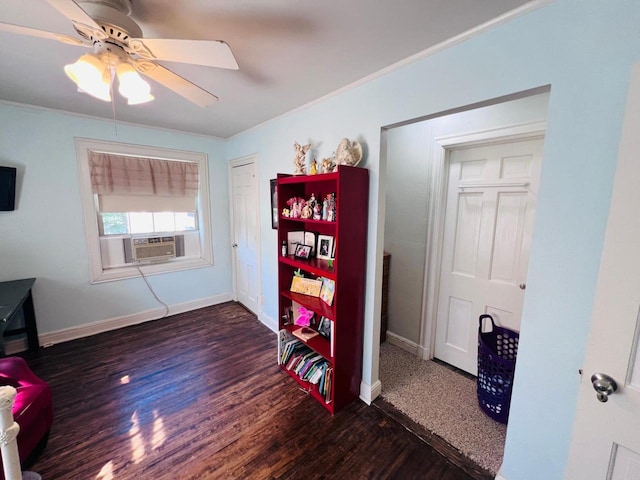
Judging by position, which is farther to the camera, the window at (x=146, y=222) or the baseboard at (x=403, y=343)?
the window at (x=146, y=222)

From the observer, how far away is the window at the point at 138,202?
279 cm

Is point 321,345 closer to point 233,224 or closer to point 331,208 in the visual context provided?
point 331,208

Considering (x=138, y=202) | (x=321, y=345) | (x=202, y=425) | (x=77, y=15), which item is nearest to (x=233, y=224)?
(x=138, y=202)

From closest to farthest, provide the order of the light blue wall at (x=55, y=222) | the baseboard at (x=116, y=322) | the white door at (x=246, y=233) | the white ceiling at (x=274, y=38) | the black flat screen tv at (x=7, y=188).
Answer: the white ceiling at (x=274, y=38), the black flat screen tv at (x=7, y=188), the light blue wall at (x=55, y=222), the baseboard at (x=116, y=322), the white door at (x=246, y=233)

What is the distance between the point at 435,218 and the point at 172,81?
2.14 meters

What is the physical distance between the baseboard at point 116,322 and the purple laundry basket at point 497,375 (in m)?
3.32

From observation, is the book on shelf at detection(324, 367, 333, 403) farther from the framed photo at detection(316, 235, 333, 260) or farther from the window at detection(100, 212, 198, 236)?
the window at detection(100, 212, 198, 236)

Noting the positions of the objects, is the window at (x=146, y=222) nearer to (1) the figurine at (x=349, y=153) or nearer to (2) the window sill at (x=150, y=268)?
(2) the window sill at (x=150, y=268)

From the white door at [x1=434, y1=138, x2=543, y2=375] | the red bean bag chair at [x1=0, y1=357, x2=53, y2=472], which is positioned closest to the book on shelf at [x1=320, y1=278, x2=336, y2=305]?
the white door at [x1=434, y1=138, x2=543, y2=375]

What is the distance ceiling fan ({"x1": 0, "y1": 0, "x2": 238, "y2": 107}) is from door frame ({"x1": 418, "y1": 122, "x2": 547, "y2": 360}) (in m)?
1.79

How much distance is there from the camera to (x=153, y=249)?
3.19 meters

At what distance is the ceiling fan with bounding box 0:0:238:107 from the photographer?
976 mm

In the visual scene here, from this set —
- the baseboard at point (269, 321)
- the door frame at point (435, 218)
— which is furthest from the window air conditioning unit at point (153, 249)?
the door frame at point (435, 218)

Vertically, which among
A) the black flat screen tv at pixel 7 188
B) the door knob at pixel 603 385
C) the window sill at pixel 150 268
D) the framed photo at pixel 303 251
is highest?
the black flat screen tv at pixel 7 188
